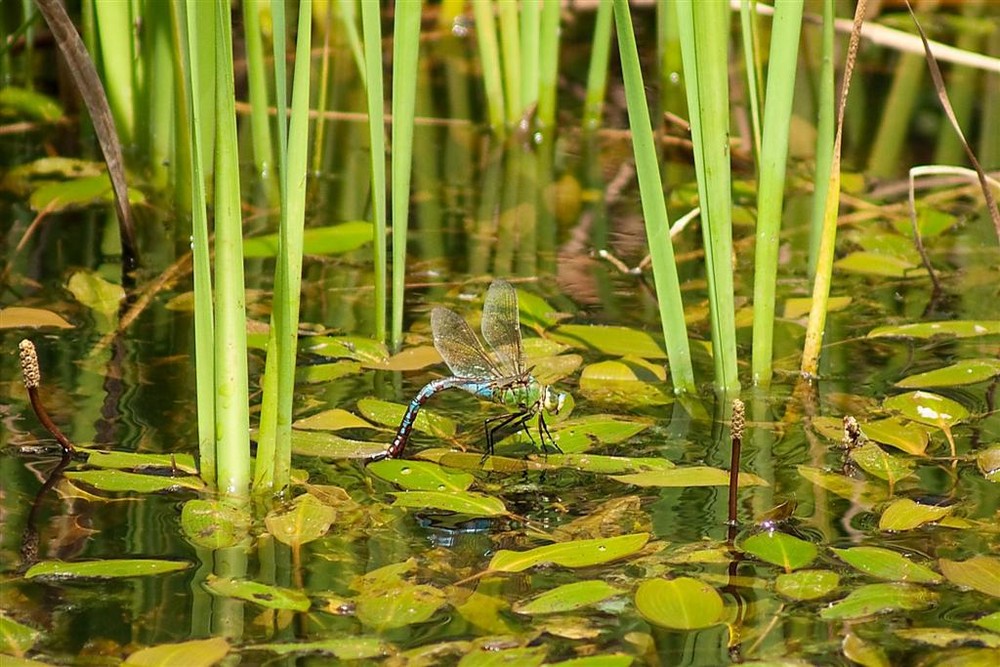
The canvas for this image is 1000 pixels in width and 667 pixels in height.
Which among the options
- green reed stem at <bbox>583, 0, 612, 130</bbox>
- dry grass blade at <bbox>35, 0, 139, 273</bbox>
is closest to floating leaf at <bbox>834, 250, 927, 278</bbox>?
green reed stem at <bbox>583, 0, 612, 130</bbox>

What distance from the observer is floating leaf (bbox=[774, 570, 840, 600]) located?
73.9 inches

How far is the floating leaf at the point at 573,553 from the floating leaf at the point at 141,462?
1.92 ft

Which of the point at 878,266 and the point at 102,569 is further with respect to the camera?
the point at 878,266

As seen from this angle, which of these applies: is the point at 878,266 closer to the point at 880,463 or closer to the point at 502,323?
the point at 880,463

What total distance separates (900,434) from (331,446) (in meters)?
1.02

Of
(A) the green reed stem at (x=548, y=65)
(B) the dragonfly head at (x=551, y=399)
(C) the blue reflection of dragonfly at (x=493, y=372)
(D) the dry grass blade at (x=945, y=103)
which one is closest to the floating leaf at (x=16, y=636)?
(C) the blue reflection of dragonfly at (x=493, y=372)

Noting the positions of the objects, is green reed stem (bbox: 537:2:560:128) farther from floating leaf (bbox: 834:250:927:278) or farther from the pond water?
floating leaf (bbox: 834:250:927:278)

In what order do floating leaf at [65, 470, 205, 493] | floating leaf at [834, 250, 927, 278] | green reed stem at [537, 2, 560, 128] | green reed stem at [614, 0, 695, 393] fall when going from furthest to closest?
green reed stem at [537, 2, 560, 128] < floating leaf at [834, 250, 927, 278] < green reed stem at [614, 0, 695, 393] < floating leaf at [65, 470, 205, 493]

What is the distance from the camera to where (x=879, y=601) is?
6.02 ft

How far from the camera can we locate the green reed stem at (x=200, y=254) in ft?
6.45

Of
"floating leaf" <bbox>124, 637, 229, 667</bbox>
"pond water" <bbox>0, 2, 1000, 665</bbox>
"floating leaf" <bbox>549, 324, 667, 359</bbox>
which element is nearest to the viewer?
"floating leaf" <bbox>124, 637, 229, 667</bbox>

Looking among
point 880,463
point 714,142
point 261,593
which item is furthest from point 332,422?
point 880,463

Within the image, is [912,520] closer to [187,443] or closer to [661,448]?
[661,448]

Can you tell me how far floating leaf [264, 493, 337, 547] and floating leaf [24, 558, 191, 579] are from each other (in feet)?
0.55
